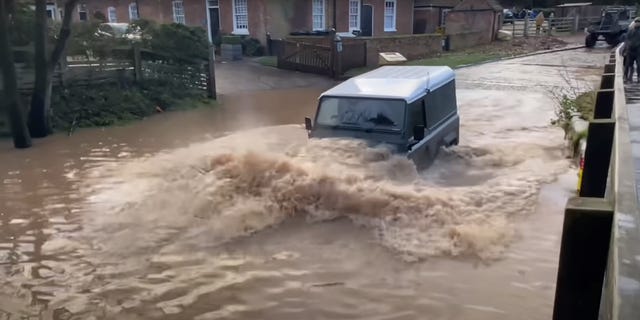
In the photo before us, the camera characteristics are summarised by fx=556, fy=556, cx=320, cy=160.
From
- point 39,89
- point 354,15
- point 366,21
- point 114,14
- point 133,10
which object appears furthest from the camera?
point 114,14

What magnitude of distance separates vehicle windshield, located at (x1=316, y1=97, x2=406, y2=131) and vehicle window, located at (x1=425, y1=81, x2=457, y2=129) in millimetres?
843

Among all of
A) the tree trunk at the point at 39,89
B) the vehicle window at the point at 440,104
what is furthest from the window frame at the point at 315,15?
the vehicle window at the point at 440,104

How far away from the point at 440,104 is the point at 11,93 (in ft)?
29.4

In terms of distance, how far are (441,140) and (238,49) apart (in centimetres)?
1963

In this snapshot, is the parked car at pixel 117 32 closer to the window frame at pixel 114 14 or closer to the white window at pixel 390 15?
the white window at pixel 390 15

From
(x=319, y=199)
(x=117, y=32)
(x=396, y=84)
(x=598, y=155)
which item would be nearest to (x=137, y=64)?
(x=117, y=32)

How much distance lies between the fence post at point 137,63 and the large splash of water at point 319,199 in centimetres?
750

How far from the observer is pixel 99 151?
1140cm

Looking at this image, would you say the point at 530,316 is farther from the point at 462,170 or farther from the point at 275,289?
the point at 462,170

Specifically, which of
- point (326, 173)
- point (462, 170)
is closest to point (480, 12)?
point (462, 170)

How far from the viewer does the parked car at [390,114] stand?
7852 mm

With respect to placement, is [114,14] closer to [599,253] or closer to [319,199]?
[319,199]

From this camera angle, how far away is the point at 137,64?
52.4 feet

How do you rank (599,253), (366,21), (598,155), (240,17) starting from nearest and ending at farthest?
(599,253), (598,155), (240,17), (366,21)
